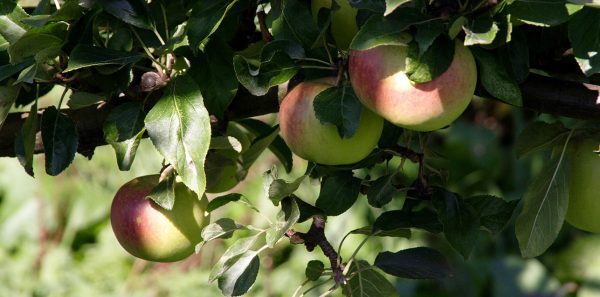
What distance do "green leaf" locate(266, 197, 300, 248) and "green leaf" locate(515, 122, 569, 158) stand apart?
0.24 m

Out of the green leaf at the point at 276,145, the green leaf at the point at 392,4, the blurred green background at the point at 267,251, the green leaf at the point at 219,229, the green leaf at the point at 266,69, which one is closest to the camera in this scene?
the green leaf at the point at 392,4

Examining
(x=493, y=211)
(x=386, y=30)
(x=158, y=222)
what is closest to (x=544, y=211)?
(x=493, y=211)

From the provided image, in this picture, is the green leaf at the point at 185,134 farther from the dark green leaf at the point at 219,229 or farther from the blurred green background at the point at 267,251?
the blurred green background at the point at 267,251

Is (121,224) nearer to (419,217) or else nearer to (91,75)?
(91,75)

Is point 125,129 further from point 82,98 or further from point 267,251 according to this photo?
point 267,251

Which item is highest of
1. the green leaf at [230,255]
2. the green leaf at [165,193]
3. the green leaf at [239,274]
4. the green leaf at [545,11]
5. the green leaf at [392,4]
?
Answer: the green leaf at [392,4]

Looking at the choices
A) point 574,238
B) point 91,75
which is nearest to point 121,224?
point 91,75

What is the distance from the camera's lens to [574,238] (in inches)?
94.6

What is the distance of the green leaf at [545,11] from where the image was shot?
645 mm

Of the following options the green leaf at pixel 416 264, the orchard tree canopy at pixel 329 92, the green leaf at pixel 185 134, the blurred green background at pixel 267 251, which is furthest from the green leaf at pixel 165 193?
the blurred green background at pixel 267 251

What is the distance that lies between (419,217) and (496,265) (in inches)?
59.9

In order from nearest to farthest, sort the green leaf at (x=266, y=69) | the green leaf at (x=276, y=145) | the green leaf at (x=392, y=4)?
the green leaf at (x=392, y=4) < the green leaf at (x=266, y=69) < the green leaf at (x=276, y=145)

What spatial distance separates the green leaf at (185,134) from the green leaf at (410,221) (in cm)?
20

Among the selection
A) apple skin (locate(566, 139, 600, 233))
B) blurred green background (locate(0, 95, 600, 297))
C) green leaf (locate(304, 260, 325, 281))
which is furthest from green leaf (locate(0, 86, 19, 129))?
blurred green background (locate(0, 95, 600, 297))
